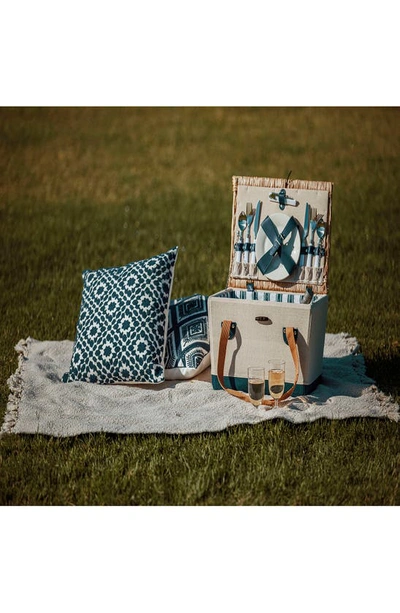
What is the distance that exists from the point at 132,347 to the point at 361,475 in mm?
1258

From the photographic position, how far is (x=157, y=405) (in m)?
3.84

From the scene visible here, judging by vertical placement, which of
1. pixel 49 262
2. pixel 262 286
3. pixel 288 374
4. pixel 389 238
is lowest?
pixel 288 374

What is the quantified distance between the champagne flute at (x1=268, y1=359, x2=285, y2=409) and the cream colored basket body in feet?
0.27

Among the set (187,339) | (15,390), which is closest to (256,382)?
(187,339)

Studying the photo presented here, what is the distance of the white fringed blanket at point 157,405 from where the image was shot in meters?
3.59

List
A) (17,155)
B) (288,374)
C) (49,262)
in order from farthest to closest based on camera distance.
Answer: (17,155), (49,262), (288,374)

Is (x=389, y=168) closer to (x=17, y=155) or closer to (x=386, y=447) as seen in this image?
(x=17, y=155)

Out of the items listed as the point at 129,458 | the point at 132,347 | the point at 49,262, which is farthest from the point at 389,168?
the point at 129,458

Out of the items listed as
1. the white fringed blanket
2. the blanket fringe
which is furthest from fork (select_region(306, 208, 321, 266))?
the blanket fringe

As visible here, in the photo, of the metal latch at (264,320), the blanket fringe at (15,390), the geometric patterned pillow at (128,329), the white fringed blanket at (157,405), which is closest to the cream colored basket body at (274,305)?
the metal latch at (264,320)

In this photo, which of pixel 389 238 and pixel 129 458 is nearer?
pixel 129 458

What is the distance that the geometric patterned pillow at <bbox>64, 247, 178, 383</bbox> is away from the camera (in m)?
3.98

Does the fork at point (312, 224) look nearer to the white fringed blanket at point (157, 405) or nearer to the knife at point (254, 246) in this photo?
the knife at point (254, 246)

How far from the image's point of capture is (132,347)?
3971 millimetres
